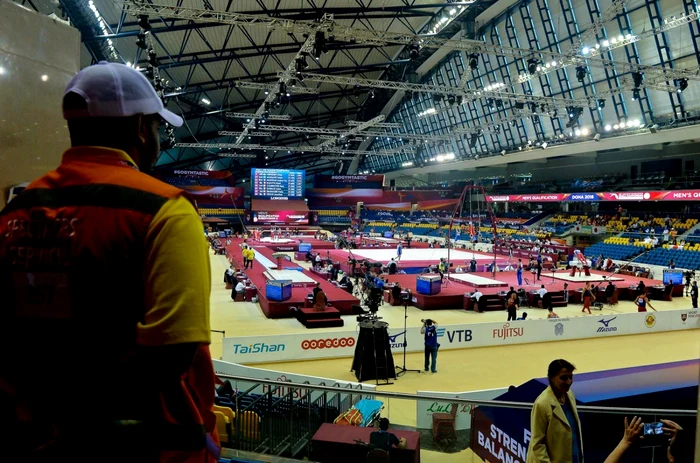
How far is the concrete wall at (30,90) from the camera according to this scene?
299 centimetres

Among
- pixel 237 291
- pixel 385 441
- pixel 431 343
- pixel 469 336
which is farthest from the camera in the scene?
pixel 237 291

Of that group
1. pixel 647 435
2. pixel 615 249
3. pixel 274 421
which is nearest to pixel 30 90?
pixel 647 435

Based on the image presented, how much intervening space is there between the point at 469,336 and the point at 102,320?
1329 centimetres

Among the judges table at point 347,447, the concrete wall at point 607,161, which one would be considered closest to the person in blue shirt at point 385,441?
the judges table at point 347,447

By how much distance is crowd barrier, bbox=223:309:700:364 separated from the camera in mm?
11586

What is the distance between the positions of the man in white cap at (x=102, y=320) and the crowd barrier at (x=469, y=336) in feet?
34.7

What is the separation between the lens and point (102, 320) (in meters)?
0.99

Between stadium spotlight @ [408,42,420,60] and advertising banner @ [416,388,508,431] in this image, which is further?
stadium spotlight @ [408,42,420,60]

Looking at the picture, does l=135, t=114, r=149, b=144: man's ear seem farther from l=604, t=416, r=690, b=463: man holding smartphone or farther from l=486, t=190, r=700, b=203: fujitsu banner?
l=486, t=190, r=700, b=203: fujitsu banner

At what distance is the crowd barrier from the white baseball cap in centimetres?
1066

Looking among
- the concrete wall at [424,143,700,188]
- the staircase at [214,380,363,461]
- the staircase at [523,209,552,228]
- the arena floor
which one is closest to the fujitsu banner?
the staircase at [523,209,552,228]

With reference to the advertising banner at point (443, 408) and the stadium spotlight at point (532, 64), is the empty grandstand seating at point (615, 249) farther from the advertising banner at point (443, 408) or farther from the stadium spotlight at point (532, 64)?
the advertising banner at point (443, 408)

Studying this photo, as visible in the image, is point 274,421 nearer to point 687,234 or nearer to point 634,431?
point 634,431

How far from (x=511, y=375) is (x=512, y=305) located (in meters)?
4.94
